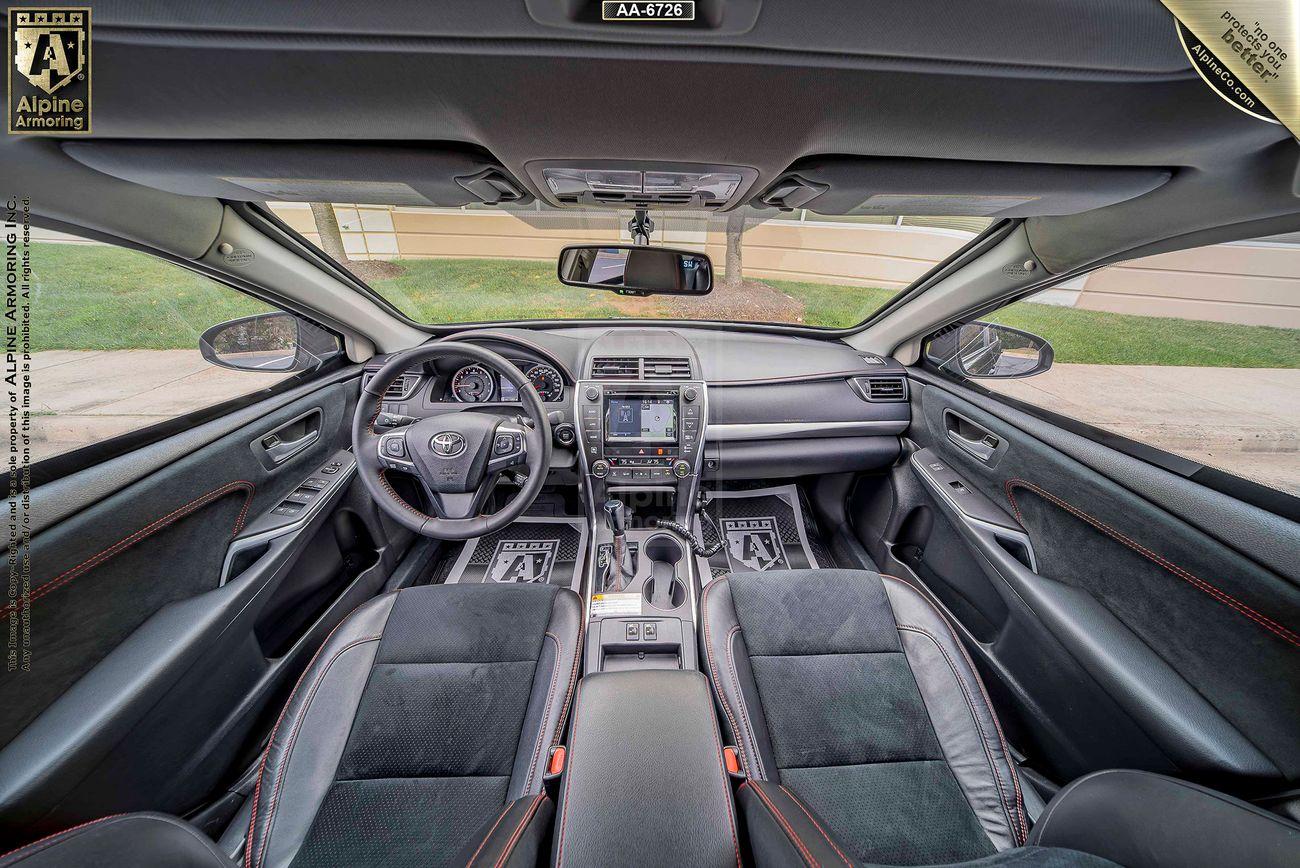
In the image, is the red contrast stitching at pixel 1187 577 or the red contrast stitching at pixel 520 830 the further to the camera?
the red contrast stitching at pixel 1187 577

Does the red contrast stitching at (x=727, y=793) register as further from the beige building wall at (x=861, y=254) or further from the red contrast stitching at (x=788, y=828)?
the beige building wall at (x=861, y=254)

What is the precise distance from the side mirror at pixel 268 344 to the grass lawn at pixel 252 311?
70 mm

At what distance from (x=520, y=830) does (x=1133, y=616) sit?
6.19 ft

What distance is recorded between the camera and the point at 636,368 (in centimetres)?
251

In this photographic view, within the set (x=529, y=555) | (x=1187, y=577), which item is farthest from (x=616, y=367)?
(x=1187, y=577)

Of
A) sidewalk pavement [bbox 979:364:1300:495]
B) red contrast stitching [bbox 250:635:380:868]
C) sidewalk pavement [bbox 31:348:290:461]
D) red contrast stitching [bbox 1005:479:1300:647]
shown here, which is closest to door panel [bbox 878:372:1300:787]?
red contrast stitching [bbox 1005:479:1300:647]

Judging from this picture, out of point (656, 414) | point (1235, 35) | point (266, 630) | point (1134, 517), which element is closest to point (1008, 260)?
point (1134, 517)

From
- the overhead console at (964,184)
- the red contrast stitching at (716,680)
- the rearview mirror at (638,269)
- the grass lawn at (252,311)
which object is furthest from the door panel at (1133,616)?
the rearview mirror at (638,269)

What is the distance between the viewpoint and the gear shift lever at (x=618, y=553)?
231cm

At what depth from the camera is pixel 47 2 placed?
74 centimetres

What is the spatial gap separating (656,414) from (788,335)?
119cm

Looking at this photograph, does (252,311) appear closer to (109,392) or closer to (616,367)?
(109,392)

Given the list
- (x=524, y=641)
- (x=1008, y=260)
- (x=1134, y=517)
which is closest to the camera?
(x=1134, y=517)

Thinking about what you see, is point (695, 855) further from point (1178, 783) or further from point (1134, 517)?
point (1134, 517)
